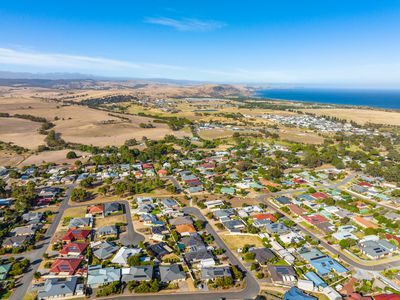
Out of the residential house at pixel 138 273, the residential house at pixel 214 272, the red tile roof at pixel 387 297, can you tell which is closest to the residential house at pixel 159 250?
the residential house at pixel 138 273

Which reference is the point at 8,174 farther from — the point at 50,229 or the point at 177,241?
the point at 177,241

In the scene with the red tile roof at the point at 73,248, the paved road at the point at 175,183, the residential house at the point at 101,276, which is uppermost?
the paved road at the point at 175,183

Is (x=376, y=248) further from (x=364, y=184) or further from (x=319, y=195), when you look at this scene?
(x=364, y=184)

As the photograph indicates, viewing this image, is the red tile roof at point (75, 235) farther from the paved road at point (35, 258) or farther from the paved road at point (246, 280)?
the paved road at point (246, 280)

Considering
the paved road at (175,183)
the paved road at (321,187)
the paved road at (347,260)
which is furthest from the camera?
the paved road at (175,183)

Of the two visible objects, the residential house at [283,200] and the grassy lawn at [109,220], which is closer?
the grassy lawn at [109,220]

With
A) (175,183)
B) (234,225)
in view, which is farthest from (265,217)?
(175,183)

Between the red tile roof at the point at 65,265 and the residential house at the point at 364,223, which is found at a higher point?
the residential house at the point at 364,223

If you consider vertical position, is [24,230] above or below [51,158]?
above
